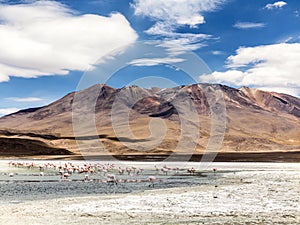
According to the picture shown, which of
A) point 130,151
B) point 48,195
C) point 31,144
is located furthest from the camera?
point 130,151

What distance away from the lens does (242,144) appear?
552 ft

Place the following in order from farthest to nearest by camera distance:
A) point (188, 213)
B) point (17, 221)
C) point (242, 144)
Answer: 1. point (242, 144)
2. point (188, 213)
3. point (17, 221)

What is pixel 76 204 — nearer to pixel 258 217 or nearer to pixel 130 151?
pixel 258 217

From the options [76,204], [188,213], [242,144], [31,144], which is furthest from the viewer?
[242,144]

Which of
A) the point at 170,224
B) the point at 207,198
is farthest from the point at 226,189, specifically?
the point at 170,224

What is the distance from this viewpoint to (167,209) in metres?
19.2

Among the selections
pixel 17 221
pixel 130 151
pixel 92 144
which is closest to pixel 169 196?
pixel 17 221

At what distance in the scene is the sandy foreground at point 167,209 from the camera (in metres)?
16.5

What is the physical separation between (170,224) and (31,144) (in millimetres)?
105030

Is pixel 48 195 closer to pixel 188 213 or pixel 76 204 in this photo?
pixel 76 204

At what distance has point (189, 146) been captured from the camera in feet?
491

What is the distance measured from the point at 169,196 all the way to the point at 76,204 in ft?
18.6

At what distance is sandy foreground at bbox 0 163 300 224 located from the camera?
54.2 ft

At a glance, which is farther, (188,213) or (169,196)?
(169,196)
